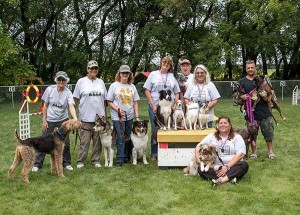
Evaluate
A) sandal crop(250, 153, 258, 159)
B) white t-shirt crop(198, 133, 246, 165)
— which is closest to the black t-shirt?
sandal crop(250, 153, 258, 159)

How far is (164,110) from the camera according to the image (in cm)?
670

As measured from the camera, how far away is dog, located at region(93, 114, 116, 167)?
257 inches

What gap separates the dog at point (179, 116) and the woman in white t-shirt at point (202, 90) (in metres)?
0.23

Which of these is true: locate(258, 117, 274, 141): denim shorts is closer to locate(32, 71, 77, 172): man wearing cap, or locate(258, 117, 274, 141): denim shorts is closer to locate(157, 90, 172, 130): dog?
locate(157, 90, 172, 130): dog

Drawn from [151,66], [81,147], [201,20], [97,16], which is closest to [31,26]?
[97,16]

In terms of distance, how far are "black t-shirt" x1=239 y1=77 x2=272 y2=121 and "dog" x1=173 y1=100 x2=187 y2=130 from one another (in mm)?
1249

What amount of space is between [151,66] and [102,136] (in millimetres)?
21870

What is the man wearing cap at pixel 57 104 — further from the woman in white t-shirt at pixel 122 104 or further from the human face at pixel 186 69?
the human face at pixel 186 69

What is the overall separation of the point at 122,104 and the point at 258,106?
2.43 m

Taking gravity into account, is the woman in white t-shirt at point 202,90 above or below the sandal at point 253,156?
above

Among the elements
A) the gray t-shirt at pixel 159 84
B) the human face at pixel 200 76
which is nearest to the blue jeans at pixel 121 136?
the gray t-shirt at pixel 159 84

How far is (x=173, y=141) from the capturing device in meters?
6.38

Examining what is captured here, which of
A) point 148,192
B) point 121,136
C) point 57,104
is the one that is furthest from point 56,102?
point 148,192

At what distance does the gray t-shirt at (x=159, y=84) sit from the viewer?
6.77 meters
